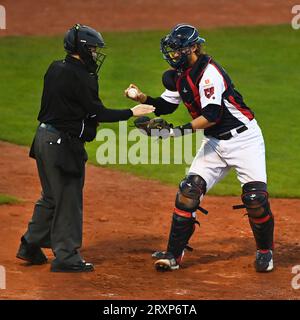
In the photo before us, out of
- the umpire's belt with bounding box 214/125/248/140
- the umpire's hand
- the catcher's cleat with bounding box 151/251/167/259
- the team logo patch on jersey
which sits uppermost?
the team logo patch on jersey

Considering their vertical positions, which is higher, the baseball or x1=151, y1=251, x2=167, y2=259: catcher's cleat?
the baseball

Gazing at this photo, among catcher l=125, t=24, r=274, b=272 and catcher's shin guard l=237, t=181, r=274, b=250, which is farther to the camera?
catcher's shin guard l=237, t=181, r=274, b=250

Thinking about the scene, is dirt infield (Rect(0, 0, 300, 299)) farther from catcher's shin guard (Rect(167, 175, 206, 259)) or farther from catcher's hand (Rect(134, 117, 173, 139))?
catcher's hand (Rect(134, 117, 173, 139))

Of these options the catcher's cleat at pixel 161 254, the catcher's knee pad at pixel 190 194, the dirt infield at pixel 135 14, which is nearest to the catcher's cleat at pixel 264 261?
the catcher's cleat at pixel 161 254

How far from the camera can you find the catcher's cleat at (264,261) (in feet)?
31.1

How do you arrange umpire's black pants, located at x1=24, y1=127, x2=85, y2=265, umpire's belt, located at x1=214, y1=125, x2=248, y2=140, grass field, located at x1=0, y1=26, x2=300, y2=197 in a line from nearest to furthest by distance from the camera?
umpire's black pants, located at x1=24, y1=127, x2=85, y2=265 → umpire's belt, located at x1=214, y1=125, x2=248, y2=140 → grass field, located at x1=0, y1=26, x2=300, y2=197

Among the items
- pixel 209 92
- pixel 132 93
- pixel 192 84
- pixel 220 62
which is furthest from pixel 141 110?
pixel 220 62

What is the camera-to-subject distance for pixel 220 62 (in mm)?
18203

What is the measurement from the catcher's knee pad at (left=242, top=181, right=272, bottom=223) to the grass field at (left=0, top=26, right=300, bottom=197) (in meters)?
2.91

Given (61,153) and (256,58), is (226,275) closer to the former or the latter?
(61,153)

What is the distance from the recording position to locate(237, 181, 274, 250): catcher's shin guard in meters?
9.41

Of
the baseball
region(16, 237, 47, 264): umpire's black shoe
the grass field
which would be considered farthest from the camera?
the grass field

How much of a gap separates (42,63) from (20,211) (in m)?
7.26

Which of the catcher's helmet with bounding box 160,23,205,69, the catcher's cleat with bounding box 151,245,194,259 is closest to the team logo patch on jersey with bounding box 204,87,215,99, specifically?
the catcher's helmet with bounding box 160,23,205,69
